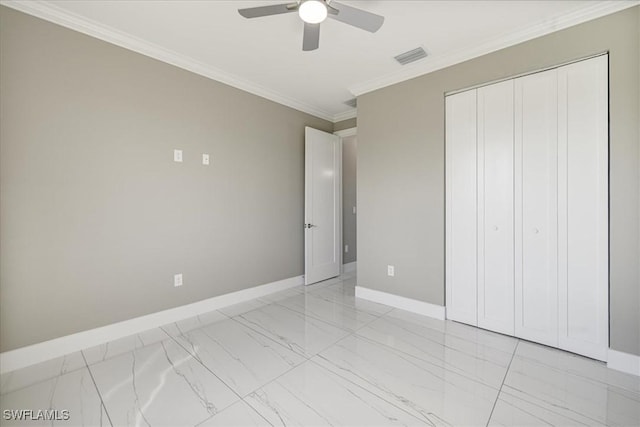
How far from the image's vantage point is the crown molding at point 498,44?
2.00 meters

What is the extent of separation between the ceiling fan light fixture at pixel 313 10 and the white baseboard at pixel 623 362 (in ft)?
10.2

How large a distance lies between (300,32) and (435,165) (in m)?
1.83

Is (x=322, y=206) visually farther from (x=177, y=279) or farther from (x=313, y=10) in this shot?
(x=313, y=10)

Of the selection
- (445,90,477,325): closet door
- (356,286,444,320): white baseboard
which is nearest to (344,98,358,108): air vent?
(445,90,477,325): closet door

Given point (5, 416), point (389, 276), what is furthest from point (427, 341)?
point (5, 416)

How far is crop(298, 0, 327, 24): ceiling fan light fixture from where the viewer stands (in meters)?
1.62

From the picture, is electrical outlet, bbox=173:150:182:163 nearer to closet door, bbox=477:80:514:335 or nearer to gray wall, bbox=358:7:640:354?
gray wall, bbox=358:7:640:354

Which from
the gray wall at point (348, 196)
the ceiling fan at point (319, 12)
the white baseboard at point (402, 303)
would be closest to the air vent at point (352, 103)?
the gray wall at point (348, 196)

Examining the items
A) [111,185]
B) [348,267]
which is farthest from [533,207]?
[111,185]

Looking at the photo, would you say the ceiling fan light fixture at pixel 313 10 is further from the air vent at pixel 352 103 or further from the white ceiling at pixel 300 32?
the air vent at pixel 352 103

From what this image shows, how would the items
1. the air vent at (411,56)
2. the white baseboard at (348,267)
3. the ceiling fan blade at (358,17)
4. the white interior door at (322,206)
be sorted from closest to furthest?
the ceiling fan blade at (358,17) < the air vent at (411,56) < the white interior door at (322,206) < the white baseboard at (348,267)

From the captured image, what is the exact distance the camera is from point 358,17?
1772 millimetres

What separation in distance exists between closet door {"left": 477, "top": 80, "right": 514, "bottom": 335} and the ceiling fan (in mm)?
1452

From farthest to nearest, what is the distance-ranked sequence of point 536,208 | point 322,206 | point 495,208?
point 322,206 → point 495,208 → point 536,208
